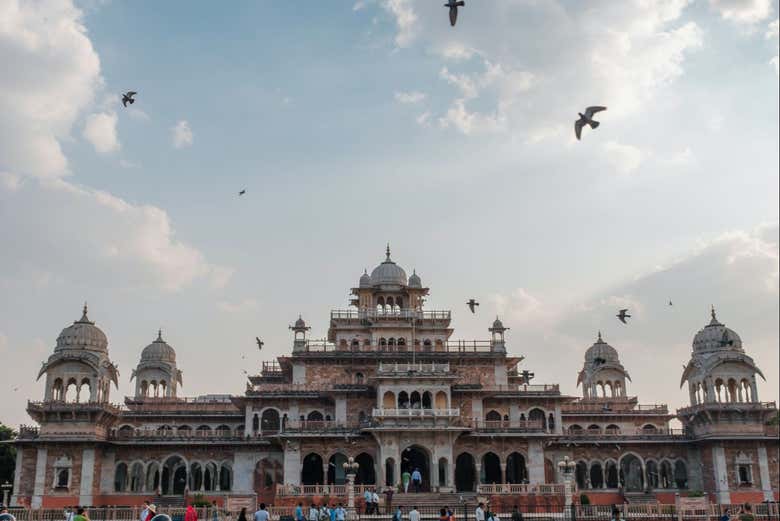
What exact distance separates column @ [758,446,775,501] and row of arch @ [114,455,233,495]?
124 ft

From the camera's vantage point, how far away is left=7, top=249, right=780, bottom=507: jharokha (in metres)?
55.9

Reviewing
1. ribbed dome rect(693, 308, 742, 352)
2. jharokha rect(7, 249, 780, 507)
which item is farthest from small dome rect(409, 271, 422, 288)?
ribbed dome rect(693, 308, 742, 352)

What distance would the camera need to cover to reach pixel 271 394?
59.7m

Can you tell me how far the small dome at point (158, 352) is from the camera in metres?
75.9

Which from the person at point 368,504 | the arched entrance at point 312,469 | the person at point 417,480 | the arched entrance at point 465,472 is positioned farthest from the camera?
the arched entrance at point 465,472

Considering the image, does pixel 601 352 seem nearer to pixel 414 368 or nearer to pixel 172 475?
pixel 414 368

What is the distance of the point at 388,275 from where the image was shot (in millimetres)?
67000

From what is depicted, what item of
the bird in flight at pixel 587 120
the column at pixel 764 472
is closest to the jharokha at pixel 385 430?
the column at pixel 764 472

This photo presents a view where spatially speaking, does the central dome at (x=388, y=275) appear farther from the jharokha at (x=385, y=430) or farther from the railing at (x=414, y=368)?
the railing at (x=414, y=368)

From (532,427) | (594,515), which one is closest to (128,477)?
(532,427)

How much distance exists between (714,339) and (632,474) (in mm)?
12183

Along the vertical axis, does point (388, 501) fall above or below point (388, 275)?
below

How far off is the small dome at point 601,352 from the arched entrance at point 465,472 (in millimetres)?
23173

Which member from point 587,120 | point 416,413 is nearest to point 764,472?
point 416,413
